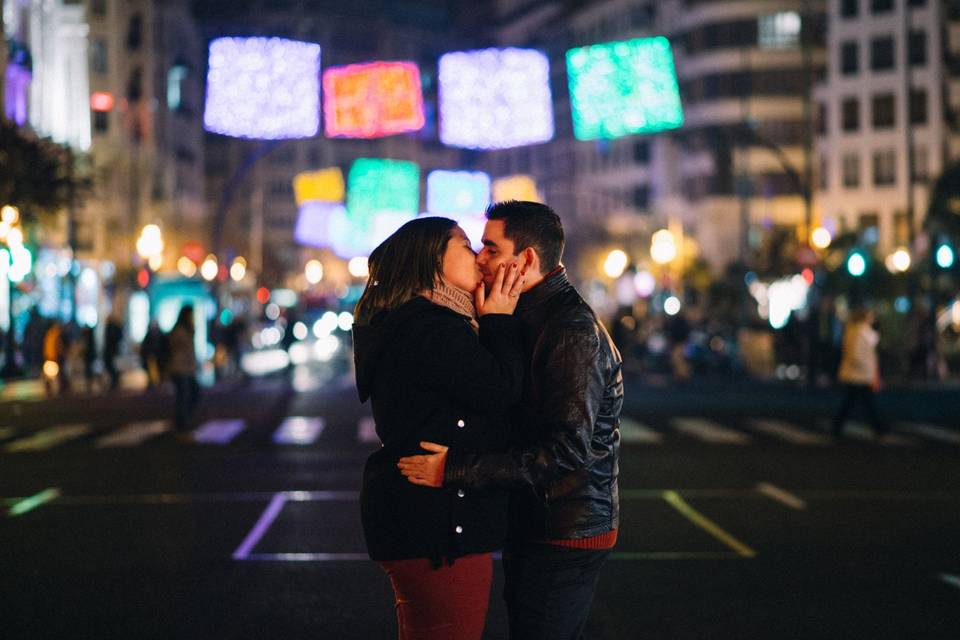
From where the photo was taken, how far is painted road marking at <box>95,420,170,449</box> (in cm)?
2089

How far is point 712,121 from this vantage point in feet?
290

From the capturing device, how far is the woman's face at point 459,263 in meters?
4.68

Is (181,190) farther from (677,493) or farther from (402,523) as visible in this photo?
(402,523)

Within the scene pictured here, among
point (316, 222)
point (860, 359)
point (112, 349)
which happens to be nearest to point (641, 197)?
point (316, 222)

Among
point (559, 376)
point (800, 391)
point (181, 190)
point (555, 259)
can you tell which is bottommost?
point (800, 391)

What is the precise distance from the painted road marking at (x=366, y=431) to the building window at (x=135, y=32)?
58.3 metres

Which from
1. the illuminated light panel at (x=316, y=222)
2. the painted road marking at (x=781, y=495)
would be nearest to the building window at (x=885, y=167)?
the illuminated light panel at (x=316, y=222)

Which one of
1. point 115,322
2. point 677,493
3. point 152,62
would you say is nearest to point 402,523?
point 677,493

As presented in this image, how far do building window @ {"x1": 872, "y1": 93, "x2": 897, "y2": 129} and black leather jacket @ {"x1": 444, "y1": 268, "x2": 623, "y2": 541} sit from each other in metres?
84.5

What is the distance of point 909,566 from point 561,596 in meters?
6.43

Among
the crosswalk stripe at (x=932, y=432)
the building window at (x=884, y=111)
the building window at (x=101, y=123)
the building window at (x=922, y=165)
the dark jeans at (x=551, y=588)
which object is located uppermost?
the building window at (x=884, y=111)

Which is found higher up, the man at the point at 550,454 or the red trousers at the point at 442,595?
the man at the point at 550,454

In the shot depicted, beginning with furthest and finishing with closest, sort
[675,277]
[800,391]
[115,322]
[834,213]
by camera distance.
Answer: [834,213]
[675,277]
[115,322]
[800,391]

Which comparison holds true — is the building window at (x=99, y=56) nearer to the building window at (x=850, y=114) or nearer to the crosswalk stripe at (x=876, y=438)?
the building window at (x=850, y=114)
